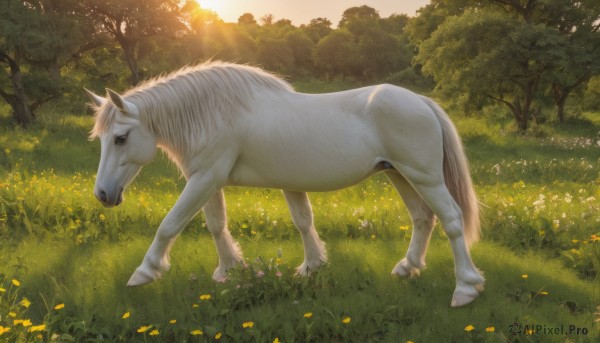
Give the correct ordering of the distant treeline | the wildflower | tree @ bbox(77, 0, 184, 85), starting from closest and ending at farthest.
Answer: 1. the wildflower
2. the distant treeline
3. tree @ bbox(77, 0, 184, 85)

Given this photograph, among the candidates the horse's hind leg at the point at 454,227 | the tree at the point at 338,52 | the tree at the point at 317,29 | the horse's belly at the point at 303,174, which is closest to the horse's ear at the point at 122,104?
the horse's belly at the point at 303,174

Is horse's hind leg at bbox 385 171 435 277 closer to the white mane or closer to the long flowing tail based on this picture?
the long flowing tail

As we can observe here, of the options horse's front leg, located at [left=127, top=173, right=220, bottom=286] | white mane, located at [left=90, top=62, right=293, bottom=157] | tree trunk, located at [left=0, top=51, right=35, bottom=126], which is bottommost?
tree trunk, located at [left=0, top=51, right=35, bottom=126]

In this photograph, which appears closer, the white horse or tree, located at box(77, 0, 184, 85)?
the white horse

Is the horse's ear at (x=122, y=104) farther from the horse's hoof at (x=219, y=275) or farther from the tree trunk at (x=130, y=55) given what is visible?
the tree trunk at (x=130, y=55)

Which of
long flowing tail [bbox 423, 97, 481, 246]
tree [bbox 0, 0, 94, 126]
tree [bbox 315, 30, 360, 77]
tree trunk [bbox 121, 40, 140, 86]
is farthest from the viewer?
tree [bbox 315, 30, 360, 77]

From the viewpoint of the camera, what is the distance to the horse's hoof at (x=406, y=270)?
14.3 feet

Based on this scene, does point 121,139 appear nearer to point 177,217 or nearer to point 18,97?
point 177,217

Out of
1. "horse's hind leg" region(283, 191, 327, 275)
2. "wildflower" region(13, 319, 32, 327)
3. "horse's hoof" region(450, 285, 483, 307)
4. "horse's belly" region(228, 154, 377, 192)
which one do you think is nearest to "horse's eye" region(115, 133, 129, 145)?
"horse's belly" region(228, 154, 377, 192)

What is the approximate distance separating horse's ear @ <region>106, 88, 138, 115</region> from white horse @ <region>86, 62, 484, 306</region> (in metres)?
0.01

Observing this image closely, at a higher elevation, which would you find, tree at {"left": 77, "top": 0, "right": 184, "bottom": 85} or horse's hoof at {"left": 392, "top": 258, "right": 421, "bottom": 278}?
tree at {"left": 77, "top": 0, "right": 184, "bottom": 85}

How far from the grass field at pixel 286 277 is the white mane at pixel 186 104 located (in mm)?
1277

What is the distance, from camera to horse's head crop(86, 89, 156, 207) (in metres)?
3.72

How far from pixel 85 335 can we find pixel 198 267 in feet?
4.54
